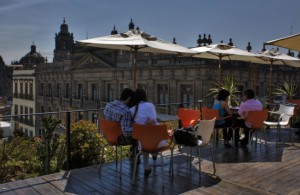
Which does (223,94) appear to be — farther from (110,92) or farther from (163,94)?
(110,92)

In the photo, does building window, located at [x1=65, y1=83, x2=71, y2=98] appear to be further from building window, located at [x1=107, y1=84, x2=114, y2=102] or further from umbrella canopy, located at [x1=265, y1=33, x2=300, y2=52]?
umbrella canopy, located at [x1=265, y1=33, x2=300, y2=52]

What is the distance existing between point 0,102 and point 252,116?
248ft

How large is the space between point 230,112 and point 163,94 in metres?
23.9

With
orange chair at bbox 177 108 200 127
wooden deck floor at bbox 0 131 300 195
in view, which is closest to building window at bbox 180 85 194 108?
orange chair at bbox 177 108 200 127

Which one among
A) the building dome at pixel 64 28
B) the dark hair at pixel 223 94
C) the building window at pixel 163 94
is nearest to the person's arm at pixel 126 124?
the dark hair at pixel 223 94

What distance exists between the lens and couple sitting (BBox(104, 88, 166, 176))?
5.32 m

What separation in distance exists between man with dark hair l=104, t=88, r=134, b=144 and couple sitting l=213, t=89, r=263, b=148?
2.71 metres

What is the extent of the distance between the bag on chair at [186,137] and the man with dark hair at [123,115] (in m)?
0.85

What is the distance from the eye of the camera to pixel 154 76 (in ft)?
103

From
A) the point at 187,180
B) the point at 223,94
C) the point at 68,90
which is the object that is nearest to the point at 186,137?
the point at 187,180

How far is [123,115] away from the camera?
18.0ft

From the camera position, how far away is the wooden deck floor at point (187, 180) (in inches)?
193

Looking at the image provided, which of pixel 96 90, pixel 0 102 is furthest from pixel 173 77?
pixel 0 102

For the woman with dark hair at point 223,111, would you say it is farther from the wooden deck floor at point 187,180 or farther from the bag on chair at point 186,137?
the bag on chair at point 186,137
